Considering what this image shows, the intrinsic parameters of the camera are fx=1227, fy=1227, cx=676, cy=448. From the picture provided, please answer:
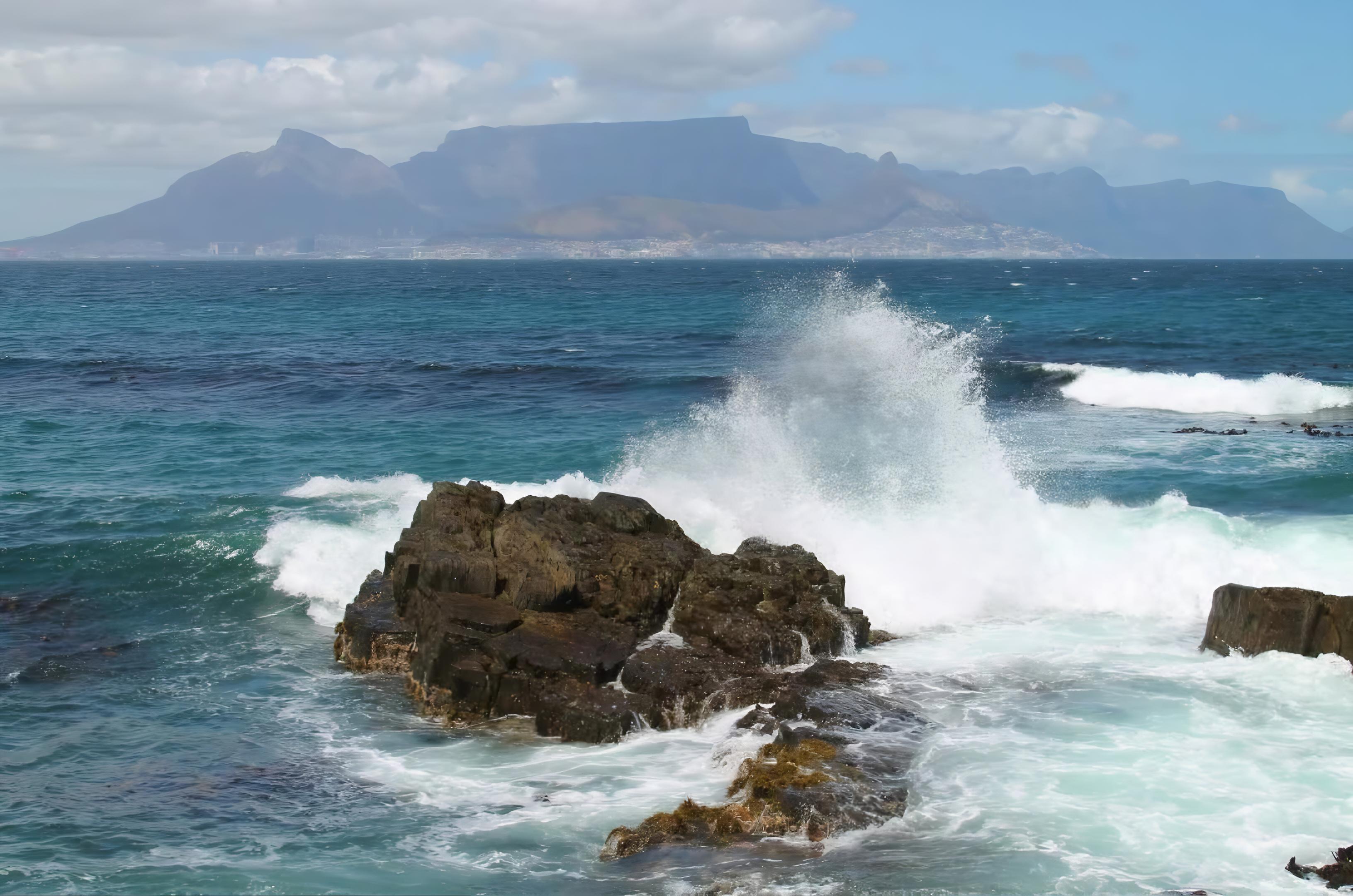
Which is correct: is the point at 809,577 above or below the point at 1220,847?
above

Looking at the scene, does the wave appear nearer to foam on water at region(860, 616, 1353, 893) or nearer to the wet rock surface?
foam on water at region(860, 616, 1353, 893)

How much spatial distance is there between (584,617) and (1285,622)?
9.58m

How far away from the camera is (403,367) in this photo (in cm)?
4941

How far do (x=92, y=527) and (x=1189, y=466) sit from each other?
24497 millimetres

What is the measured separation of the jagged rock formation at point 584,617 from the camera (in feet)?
51.4

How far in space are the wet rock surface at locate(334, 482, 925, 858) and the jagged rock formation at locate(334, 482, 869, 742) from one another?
2 centimetres

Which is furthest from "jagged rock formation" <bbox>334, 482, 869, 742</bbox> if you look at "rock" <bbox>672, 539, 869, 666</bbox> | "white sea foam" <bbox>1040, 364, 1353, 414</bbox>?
"white sea foam" <bbox>1040, 364, 1353, 414</bbox>

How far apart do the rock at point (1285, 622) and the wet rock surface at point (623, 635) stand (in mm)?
4922

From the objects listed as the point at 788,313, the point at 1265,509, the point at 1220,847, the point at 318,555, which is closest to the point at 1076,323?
the point at 788,313

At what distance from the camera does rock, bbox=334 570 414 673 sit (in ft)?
57.6

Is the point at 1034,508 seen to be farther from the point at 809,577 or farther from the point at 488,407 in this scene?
the point at 488,407

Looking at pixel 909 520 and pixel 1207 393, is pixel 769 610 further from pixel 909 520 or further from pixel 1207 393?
pixel 1207 393

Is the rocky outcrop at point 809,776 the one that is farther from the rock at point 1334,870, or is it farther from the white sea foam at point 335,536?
the white sea foam at point 335,536

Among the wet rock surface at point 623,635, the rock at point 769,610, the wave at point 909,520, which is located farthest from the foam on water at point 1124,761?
the wave at point 909,520
